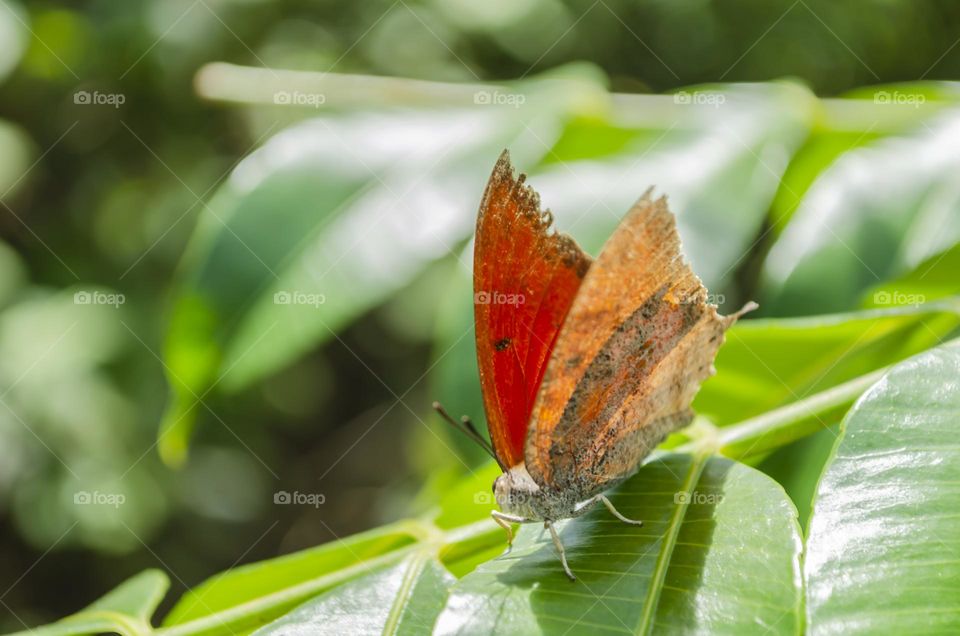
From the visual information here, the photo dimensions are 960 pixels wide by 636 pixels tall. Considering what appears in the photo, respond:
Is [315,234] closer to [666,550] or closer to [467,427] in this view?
[467,427]

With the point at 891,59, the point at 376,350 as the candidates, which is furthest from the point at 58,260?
the point at 891,59

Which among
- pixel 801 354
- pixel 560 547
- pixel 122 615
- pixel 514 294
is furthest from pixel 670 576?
pixel 122 615

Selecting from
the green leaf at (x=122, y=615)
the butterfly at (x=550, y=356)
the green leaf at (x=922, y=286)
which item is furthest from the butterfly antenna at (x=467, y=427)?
the green leaf at (x=922, y=286)

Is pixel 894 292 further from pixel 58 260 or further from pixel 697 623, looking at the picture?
pixel 58 260

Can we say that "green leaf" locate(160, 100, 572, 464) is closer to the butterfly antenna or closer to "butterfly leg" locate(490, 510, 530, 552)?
the butterfly antenna

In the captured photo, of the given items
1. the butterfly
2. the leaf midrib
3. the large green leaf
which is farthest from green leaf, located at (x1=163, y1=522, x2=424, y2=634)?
the large green leaf

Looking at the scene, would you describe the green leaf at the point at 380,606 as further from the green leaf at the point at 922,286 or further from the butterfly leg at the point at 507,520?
the green leaf at the point at 922,286

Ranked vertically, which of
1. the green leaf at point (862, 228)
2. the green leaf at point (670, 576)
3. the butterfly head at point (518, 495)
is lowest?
the green leaf at point (670, 576)
